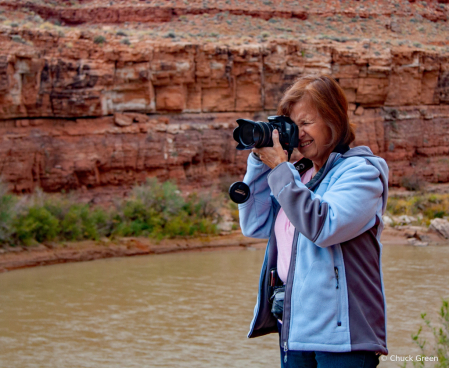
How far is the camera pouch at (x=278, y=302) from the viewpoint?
2180 mm

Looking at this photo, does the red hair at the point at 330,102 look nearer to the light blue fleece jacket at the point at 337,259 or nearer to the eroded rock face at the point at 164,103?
the light blue fleece jacket at the point at 337,259

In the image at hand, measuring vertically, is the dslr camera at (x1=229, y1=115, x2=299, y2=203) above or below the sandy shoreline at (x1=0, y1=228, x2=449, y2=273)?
above

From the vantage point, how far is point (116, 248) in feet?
45.9

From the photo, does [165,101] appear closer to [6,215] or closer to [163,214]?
[163,214]

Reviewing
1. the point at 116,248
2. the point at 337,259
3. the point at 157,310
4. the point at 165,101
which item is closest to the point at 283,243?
the point at 337,259

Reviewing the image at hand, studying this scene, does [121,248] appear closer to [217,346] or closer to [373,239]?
[217,346]

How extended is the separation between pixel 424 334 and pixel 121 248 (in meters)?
8.75

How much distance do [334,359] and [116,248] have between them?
12475 millimetres

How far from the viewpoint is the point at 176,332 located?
24.0ft

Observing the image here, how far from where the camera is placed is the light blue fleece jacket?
1928 mm

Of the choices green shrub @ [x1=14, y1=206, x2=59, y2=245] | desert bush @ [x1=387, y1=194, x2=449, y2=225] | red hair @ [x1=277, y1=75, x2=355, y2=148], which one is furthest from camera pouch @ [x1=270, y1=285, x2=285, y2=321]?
desert bush @ [x1=387, y1=194, x2=449, y2=225]

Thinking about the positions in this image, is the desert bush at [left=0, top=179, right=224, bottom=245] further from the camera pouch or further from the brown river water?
the camera pouch

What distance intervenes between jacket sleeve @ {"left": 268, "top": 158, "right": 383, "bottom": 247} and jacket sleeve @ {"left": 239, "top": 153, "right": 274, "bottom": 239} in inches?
16.8

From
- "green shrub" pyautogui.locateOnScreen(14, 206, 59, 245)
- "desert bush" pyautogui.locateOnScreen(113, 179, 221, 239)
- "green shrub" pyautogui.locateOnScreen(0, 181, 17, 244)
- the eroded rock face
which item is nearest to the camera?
"green shrub" pyautogui.locateOnScreen(0, 181, 17, 244)
